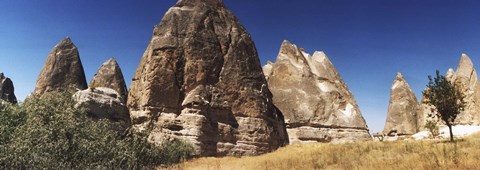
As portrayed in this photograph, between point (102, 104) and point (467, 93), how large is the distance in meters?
43.3

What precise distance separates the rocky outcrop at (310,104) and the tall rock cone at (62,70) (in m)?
17.4

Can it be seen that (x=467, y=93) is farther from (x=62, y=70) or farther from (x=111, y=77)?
(x=62, y=70)

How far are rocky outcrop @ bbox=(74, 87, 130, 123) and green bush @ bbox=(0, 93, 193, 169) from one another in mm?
3795

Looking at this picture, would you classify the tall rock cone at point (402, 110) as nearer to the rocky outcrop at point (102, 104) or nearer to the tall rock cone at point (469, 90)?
the tall rock cone at point (469, 90)

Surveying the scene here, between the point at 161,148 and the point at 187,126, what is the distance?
588 centimetres

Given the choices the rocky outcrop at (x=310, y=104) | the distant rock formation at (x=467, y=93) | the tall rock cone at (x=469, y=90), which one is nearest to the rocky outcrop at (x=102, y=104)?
the rocky outcrop at (x=310, y=104)

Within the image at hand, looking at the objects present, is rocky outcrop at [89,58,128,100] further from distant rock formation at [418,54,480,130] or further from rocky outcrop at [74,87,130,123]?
distant rock formation at [418,54,480,130]

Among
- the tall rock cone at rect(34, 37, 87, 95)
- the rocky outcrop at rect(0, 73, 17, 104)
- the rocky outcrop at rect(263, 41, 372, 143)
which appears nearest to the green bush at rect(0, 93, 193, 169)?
the tall rock cone at rect(34, 37, 87, 95)

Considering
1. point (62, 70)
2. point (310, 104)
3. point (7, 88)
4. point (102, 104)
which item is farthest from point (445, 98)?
point (7, 88)

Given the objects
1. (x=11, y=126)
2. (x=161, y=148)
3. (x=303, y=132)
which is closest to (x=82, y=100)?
(x=161, y=148)

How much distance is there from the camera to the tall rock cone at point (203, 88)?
87.0 feet

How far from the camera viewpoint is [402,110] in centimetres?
5178

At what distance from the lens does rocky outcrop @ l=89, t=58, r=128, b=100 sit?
39781 mm

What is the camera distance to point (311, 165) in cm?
1867
